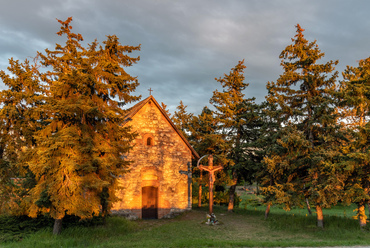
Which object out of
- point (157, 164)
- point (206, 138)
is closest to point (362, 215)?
point (206, 138)

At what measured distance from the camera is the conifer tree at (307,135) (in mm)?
12523

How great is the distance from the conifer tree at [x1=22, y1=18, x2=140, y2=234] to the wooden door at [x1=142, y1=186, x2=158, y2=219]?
6244mm

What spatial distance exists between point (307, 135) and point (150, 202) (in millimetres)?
10795

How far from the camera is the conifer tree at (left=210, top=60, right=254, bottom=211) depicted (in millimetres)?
20328

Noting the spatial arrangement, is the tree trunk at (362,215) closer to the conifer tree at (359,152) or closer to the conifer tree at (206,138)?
the conifer tree at (359,152)

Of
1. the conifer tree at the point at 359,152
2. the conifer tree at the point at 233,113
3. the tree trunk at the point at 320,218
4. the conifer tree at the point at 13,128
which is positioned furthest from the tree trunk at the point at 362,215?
the conifer tree at the point at 13,128

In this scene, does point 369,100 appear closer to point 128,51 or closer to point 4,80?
point 128,51

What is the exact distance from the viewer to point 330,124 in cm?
1302

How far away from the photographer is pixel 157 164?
1825cm

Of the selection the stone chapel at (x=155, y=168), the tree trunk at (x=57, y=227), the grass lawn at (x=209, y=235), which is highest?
the stone chapel at (x=155, y=168)

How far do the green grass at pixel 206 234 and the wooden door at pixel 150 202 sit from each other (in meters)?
1.26

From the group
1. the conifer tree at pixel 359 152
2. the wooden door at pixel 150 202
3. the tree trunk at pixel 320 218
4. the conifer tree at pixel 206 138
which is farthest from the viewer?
the conifer tree at pixel 206 138

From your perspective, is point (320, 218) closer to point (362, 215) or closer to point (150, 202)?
point (362, 215)

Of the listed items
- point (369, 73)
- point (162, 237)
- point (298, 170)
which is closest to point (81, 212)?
point (162, 237)
